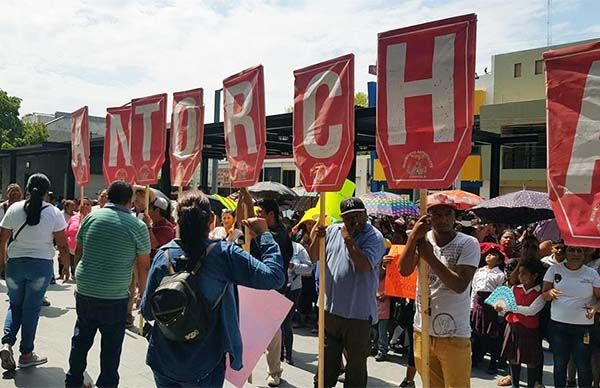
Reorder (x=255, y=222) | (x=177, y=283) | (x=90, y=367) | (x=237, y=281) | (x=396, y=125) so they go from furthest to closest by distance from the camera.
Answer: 1. (x=90, y=367)
2. (x=396, y=125)
3. (x=255, y=222)
4. (x=237, y=281)
5. (x=177, y=283)

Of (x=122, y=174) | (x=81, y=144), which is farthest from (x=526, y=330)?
(x=81, y=144)

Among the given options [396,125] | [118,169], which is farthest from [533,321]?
[118,169]

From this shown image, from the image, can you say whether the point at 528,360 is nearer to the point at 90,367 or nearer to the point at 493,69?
the point at 90,367

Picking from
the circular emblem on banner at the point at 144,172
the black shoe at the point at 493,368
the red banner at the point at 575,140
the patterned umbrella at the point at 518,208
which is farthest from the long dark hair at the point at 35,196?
the patterned umbrella at the point at 518,208

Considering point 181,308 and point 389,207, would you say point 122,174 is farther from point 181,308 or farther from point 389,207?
point 389,207

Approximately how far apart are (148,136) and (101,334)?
377 centimetres

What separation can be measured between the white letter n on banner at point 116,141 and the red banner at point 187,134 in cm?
128

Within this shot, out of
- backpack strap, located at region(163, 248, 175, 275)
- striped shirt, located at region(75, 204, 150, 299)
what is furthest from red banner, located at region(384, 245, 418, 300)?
backpack strap, located at region(163, 248, 175, 275)

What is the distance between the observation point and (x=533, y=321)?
5.62 metres

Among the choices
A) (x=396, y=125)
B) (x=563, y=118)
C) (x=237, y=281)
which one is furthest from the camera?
(x=396, y=125)

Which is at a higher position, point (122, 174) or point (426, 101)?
point (426, 101)

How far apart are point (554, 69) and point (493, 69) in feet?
106

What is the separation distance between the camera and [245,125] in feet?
18.6

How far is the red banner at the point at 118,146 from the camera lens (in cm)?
806
